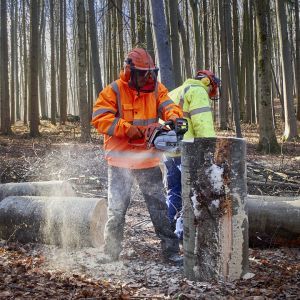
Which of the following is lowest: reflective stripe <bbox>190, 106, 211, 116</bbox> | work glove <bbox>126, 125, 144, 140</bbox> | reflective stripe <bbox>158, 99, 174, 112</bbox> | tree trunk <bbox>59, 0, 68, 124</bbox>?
work glove <bbox>126, 125, 144, 140</bbox>

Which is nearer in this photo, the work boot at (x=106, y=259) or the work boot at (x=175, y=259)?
the work boot at (x=175, y=259)

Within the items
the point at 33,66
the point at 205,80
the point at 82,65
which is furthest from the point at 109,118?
the point at 33,66

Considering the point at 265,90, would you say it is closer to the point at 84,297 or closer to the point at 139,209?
the point at 139,209

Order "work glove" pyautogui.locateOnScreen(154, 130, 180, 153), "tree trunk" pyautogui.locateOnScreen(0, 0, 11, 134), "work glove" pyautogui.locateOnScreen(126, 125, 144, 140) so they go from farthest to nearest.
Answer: "tree trunk" pyautogui.locateOnScreen(0, 0, 11, 134) < "work glove" pyautogui.locateOnScreen(126, 125, 144, 140) < "work glove" pyautogui.locateOnScreen(154, 130, 180, 153)

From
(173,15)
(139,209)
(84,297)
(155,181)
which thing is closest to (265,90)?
(173,15)

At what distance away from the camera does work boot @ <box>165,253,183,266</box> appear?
13.5 ft

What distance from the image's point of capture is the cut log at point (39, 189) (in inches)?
222

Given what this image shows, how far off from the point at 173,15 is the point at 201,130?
6453mm

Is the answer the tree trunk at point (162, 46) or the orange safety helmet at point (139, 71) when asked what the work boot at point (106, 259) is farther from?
the tree trunk at point (162, 46)

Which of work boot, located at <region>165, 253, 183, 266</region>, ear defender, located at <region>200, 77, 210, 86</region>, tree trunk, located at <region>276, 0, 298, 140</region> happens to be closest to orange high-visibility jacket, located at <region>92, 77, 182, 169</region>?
ear defender, located at <region>200, 77, 210, 86</region>

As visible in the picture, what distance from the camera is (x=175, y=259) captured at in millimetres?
4129

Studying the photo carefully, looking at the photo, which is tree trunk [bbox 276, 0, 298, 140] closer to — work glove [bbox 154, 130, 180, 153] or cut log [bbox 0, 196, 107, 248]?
cut log [bbox 0, 196, 107, 248]

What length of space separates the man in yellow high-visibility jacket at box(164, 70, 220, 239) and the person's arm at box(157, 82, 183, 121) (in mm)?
435

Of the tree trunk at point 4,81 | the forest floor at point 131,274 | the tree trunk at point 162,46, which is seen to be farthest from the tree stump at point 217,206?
the tree trunk at point 4,81
